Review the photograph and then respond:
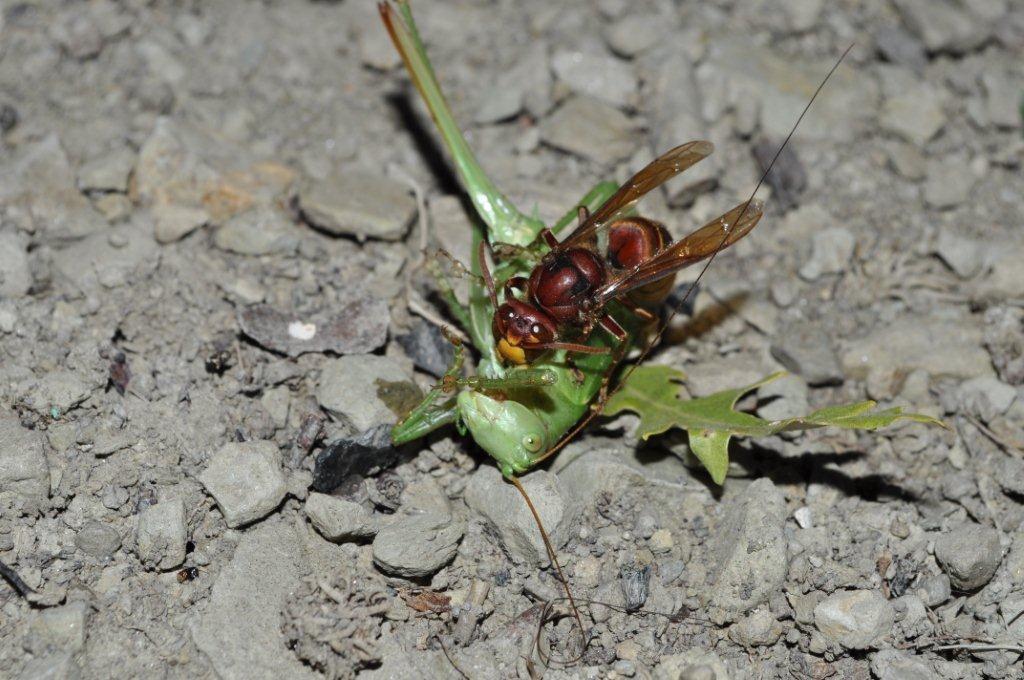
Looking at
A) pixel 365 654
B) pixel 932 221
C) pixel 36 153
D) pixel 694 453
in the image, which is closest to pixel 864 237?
pixel 932 221

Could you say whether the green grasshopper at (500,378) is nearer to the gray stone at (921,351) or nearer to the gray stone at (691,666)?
the gray stone at (691,666)

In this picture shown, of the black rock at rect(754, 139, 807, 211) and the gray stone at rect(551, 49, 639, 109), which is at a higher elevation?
the gray stone at rect(551, 49, 639, 109)

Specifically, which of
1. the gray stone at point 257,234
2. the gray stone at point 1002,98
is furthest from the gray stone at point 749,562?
the gray stone at point 1002,98

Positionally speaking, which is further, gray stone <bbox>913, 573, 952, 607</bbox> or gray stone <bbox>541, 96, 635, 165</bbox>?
gray stone <bbox>541, 96, 635, 165</bbox>

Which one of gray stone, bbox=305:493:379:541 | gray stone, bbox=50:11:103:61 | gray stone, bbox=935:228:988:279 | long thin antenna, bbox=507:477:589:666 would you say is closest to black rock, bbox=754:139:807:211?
gray stone, bbox=935:228:988:279

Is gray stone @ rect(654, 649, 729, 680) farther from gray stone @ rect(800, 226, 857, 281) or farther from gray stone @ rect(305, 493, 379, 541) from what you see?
gray stone @ rect(800, 226, 857, 281)

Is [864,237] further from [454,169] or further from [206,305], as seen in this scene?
[206,305]

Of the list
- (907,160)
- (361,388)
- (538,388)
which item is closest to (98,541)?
(361,388)

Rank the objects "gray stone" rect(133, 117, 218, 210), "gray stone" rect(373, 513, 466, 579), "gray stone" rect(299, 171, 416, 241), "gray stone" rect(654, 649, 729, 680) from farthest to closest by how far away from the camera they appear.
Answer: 1. "gray stone" rect(133, 117, 218, 210)
2. "gray stone" rect(299, 171, 416, 241)
3. "gray stone" rect(373, 513, 466, 579)
4. "gray stone" rect(654, 649, 729, 680)
